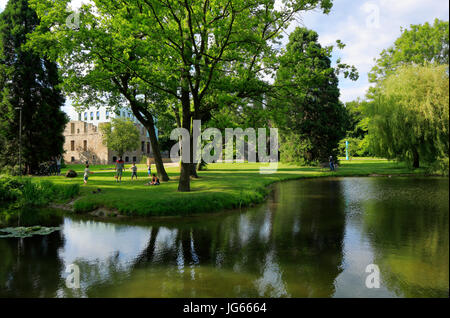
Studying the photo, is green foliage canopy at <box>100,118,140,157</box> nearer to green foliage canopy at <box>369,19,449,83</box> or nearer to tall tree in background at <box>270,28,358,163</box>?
tall tree in background at <box>270,28,358,163</box>

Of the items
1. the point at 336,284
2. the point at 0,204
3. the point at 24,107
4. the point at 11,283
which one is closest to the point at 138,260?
the point at 11,283

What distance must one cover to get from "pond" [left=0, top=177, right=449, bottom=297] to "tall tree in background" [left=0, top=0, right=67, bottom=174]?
20.1m

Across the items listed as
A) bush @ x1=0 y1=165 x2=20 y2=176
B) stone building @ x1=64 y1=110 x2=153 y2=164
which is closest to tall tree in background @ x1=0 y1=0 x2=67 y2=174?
bush @ x1=0 y1=165 x2=20 y2=176

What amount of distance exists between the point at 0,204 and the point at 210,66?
1441cm

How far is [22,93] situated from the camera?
93.0ft

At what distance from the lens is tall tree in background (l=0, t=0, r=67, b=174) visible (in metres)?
27.8

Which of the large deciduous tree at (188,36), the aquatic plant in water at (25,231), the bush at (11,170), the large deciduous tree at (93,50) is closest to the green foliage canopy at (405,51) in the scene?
the large deciduous tree at (188,36)

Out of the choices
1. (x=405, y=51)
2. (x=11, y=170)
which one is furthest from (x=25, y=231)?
(x=405, y=51)

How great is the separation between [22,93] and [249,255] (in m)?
30.1

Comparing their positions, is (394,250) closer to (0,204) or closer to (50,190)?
(50,190)

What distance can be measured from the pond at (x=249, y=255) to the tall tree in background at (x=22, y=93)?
2011cm

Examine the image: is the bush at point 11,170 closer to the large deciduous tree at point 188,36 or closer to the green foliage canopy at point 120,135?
the large deciduous tree at point 188,36

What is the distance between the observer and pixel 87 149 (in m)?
57.1

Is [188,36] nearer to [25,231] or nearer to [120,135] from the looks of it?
[25,231]
